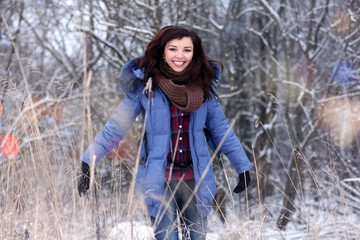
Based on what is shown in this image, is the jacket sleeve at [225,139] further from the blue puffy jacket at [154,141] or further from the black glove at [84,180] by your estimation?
the black glove at [84,180]

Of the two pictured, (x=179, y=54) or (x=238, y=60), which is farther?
(x=238, y=60)

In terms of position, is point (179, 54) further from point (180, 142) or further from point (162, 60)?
point (180, 142)

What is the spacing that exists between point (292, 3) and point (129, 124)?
11.6 ft

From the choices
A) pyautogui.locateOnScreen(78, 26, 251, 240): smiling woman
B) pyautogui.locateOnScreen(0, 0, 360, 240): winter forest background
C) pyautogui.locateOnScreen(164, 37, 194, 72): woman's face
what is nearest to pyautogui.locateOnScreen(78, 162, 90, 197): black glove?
pyautogui.locateOnScreen(78, 26, 251, 240): smiling woman

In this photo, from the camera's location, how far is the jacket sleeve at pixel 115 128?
1.64 m

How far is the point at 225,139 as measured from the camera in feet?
5.92

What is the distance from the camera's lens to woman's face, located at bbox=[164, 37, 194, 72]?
5.76 ft

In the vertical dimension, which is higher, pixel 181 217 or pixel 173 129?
pixel 173 129

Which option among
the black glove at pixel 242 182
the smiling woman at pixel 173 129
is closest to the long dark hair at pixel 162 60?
the smiling woman at pixel 173 129

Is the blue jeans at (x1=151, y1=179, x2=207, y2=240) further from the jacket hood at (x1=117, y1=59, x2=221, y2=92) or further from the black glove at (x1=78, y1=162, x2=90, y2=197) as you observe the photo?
the jacket hood at (x1=117, y1=59, x2=221, y2=92)

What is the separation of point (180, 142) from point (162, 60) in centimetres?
46

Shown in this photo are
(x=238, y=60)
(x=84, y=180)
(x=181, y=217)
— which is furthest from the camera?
(x=238, y=60)

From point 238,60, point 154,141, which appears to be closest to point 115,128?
point 154,141

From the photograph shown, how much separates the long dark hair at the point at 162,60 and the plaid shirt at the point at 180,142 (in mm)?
175
